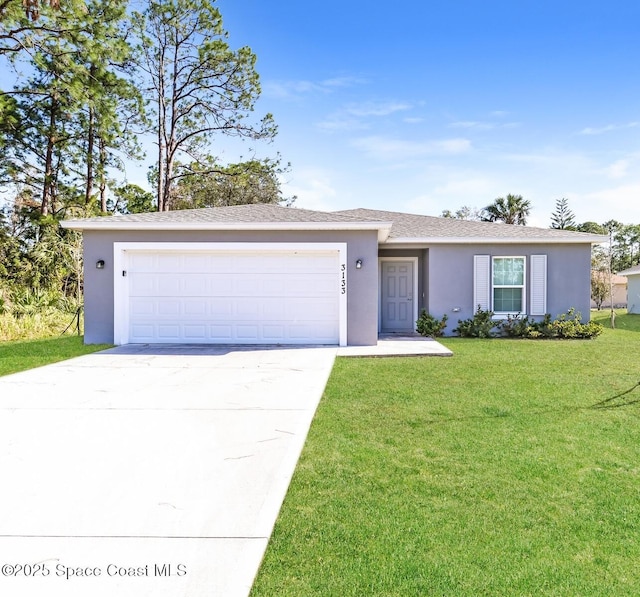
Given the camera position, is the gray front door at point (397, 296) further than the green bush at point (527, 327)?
Yes

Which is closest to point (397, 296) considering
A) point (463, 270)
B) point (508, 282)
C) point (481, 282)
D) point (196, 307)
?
point (463, 270)

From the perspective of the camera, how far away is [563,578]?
7.34ft

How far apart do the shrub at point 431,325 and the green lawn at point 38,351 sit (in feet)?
26.8

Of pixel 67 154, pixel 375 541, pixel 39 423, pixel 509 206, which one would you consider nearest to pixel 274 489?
pixel 375 541

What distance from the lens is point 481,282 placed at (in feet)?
41.6

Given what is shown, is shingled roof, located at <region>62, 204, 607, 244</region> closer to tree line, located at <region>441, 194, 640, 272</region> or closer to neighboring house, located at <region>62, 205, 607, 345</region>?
neighboring house, located at <region>62, 205, 607, 345</region>

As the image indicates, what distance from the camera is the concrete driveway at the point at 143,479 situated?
2.31 metres

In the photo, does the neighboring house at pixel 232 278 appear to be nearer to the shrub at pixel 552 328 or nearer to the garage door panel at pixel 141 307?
the garage door panel at pixel 141 307

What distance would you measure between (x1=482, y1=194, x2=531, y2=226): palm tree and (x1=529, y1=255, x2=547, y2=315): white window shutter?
23331 mm

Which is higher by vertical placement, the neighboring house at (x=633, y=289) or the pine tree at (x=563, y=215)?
the pine tree at (x=563, y=215)

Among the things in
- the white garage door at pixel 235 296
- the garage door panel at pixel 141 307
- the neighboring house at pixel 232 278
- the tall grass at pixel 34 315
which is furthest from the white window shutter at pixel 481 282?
the tall grass at pixel 34 315

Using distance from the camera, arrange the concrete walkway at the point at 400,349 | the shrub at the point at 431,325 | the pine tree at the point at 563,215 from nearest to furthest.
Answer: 1. the concrete walkway at the point at 400,349
2. the shrub at the point at 431,325
3. the pine tree at the point at 563,215

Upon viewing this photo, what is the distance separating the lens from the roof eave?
993cm

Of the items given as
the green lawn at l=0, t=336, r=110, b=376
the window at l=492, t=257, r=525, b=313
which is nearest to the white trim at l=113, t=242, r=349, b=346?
the green lawn at l=0, t=336, r=110, b=376
